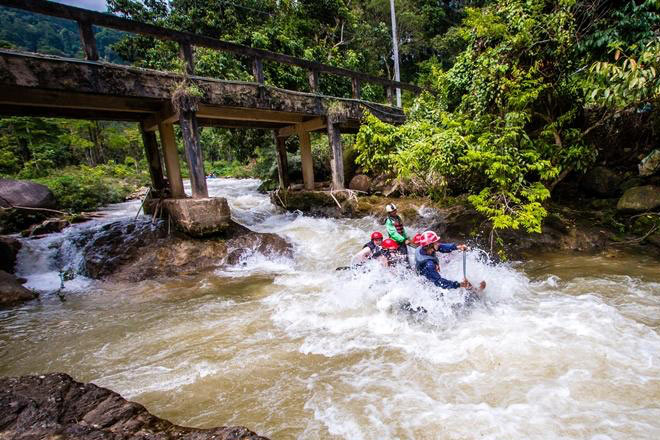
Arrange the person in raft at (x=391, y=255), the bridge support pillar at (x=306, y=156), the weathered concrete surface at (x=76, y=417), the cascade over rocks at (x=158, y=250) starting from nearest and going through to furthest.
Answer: the weathered concrete surface at (x=76, y=417) → the person in raft at (x=391, y=255) → the cascade over rocks at (x=158, y=250) → the bridge support pillar at (x=306, y=156)

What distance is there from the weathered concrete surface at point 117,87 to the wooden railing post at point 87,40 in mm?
194

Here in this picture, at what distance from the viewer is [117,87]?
22.3 feet

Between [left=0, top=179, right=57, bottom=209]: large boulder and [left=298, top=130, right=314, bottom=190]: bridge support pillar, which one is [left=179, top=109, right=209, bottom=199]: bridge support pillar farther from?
[left=0, top=179, right=57, bottom=209]: large boulder

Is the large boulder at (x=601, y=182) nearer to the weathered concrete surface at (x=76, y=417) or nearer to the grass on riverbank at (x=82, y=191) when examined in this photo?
the weathered concrete surface at (x=76, y=417)

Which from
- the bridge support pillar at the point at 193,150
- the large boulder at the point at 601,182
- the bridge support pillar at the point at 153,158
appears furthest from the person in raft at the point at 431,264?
the bridge support pillar at the point at 153,158

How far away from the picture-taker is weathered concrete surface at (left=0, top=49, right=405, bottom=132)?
19.4ft

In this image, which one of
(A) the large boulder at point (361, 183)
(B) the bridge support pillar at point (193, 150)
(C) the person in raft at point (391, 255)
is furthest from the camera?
(A) the large boulder at point (361, 183)

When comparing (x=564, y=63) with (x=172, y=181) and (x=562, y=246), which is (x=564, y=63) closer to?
(x=562, y=246)

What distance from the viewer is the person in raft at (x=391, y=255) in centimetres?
606

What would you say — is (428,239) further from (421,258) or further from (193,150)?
(193,150)

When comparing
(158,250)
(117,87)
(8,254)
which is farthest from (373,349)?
(8,254)

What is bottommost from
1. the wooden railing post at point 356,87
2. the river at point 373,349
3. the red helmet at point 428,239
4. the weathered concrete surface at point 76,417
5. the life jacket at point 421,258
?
the river at point 373,349

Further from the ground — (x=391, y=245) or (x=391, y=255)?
(x=391, y=245)

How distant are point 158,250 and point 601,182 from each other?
38.2 feet
